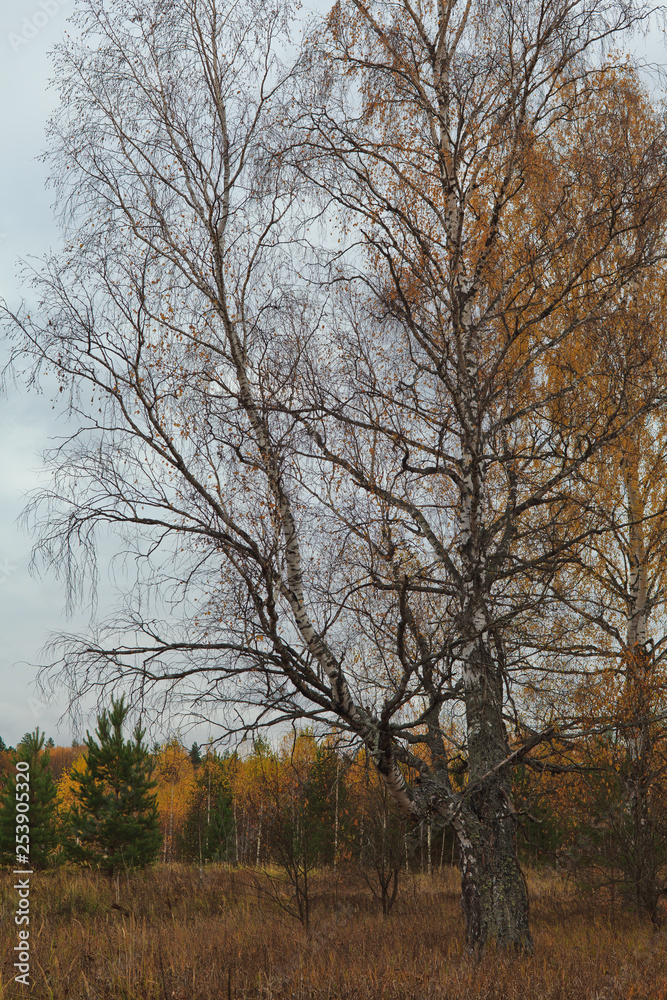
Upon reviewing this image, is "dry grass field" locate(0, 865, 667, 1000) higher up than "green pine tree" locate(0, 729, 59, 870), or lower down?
higher up

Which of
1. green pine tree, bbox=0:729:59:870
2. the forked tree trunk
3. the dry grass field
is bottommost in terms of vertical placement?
green pine tree, bbox=0:729:59:870

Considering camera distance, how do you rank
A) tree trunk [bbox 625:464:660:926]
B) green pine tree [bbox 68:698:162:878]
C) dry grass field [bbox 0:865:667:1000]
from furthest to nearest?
green pine tree [bbox 68:698:162:878] → tree trunk [bbox 625:464:660:926] → dry grass field [bbox 0:865:667:1000]

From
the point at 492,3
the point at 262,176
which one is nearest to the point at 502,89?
the point at 492,3

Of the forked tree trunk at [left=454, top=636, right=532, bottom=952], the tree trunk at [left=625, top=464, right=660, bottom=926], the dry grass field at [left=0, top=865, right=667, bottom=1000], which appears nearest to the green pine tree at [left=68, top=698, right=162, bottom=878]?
the dry grass field at [left=0, top=865, right=667, bottom=1000]

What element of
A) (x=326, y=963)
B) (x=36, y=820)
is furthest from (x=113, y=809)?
(x=326, y=963)

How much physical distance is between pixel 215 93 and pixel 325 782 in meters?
19.9

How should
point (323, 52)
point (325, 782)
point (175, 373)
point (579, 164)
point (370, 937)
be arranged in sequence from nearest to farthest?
point (175, 373)
point (579, 164)
point (323, 52)
point (370, 937)
point (325, 782)

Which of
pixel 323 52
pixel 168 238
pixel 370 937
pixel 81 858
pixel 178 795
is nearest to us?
pixel 168 238

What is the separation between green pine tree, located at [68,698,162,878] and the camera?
652 inches

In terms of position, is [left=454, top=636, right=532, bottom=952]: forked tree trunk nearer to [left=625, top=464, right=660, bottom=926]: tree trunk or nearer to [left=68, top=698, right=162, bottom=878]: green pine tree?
[left=625, top=464, right=660, bottom=926]: tree trunk

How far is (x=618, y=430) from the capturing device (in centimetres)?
539

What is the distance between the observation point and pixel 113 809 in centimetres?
1669

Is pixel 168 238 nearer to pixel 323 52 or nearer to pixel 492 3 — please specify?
pixel 323 52

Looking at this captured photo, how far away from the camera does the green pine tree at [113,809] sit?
1656 cm
